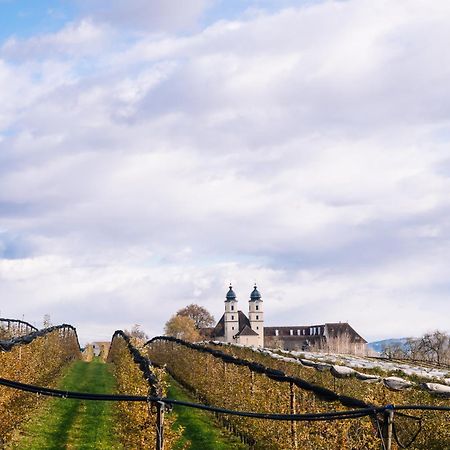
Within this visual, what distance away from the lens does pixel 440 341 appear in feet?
A: 270

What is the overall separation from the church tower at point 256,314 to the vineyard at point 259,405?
8037 centimetres

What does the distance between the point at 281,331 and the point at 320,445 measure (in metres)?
114

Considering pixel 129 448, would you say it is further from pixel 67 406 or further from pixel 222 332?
pixel 222 332

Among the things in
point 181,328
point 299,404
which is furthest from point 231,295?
point 299,404

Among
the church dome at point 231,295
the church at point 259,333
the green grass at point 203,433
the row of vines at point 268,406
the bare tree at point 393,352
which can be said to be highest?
the church dome at point 231,295

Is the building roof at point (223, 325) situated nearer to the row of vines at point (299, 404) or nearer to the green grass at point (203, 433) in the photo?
the row of vines at point (299, 404)

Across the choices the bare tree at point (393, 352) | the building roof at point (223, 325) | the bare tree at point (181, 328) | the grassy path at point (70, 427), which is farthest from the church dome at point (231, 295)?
the grassy path at point (70, 427)

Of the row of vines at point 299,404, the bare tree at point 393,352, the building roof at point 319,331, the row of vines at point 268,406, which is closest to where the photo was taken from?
the row of vines at point 268,406

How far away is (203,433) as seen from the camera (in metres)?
16.8

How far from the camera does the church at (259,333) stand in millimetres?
103750

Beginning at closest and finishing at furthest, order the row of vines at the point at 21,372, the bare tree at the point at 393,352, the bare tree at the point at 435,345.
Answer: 1. the row of vines at the point at 21,372
2. the bare tree at the point at 393,352
3. the bare tree at the point at 435,345

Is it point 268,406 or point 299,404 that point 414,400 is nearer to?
point 299,404

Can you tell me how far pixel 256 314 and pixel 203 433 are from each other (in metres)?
89.8

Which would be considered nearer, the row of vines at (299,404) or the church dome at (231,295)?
the row of vines at (299,404)
